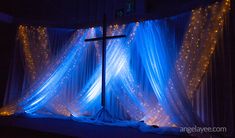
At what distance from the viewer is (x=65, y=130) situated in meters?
4.25

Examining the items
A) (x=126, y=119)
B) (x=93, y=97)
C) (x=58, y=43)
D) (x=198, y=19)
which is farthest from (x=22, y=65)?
(x=198, y=19)

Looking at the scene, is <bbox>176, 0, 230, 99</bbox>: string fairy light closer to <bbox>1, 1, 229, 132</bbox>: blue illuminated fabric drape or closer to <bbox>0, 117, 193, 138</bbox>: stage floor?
<bbox>1, 1, 229, 132</bbox>: blue illuminated fabric drape

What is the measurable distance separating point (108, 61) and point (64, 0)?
251cm

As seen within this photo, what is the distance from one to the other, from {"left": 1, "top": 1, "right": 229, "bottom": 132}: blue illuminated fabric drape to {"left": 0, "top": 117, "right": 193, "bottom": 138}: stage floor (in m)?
0.52

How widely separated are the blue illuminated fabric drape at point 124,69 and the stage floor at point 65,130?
20.4 inches

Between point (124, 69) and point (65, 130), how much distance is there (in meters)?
1.69

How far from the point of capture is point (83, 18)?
6.24m

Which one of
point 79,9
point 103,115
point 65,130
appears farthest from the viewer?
point 79,9

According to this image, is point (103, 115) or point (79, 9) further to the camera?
point (79, 9)

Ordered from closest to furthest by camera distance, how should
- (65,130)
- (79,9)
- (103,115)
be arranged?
1. (65,130)
2. (103,115)
3. (79,9)

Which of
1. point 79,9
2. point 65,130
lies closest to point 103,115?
point 65,130

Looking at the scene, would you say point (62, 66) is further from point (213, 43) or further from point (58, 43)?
point (213, 43)

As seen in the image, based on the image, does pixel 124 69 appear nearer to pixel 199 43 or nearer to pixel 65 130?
pixel 199 43

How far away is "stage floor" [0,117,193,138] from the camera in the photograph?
13.1ft
